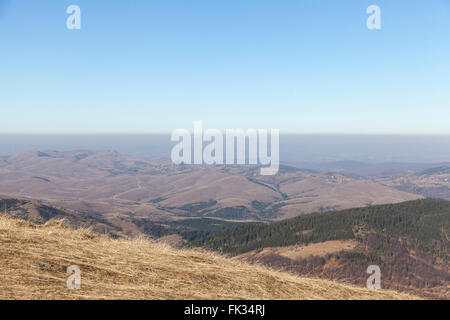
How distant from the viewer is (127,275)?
10.2 meters

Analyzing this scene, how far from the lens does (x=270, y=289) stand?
1082 centimetres

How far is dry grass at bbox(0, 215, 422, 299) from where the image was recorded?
8367 millimetres

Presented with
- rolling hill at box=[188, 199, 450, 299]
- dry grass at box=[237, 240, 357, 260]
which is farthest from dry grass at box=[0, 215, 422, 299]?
dry grass at box=[237, 240, 357, 260]

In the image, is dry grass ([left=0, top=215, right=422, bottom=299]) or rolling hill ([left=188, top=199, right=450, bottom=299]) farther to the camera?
rolling hill ([left=188, top=199, right=450, bottom=299])

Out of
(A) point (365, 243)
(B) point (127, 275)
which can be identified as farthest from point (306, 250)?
(B) point (127, 275)

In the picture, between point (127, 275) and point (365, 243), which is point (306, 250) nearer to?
point (365, 243)

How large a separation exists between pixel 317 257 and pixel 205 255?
110 metres

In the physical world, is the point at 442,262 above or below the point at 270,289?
below

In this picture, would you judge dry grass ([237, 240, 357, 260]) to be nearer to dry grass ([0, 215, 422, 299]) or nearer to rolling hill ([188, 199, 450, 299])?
rolling hill ([188, 199, 450, 299])

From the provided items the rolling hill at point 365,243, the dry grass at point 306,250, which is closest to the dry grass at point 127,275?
the rolling hill at point 365,243
